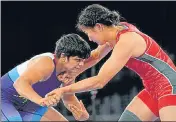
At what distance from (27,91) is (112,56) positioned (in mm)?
487

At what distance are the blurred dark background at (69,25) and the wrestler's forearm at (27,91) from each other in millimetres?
2912

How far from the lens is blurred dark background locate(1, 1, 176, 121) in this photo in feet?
18.1

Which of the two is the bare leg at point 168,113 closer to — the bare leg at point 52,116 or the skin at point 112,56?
the skin at point 112,56

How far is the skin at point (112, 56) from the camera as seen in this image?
2338 mm

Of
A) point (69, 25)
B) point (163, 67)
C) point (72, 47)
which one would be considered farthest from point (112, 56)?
point (69, 25)

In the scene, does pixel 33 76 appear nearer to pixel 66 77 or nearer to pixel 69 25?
pixel 66 77

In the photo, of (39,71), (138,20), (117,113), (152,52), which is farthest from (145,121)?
(138,20)

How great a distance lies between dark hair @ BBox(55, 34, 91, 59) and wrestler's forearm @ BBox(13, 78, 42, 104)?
1.07 feet

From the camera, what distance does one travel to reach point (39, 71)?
264 centimetres

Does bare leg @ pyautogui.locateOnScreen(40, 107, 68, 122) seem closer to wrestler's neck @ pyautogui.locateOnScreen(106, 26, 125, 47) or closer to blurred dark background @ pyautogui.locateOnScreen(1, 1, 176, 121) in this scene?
wrestler's neck @ pyautogui.locateOnScreen(106, 26, 125, 47)

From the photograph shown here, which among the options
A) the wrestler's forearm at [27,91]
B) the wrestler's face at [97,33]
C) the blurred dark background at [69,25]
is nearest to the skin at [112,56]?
the wrestler's face at [97,33]

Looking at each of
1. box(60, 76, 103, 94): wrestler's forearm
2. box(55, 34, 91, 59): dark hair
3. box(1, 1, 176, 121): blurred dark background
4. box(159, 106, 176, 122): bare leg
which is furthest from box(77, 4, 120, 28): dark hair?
box(1, 1, 176, 121): blurred dark background

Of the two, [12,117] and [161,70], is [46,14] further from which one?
[161,70]

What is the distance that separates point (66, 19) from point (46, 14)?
24 centimetres
